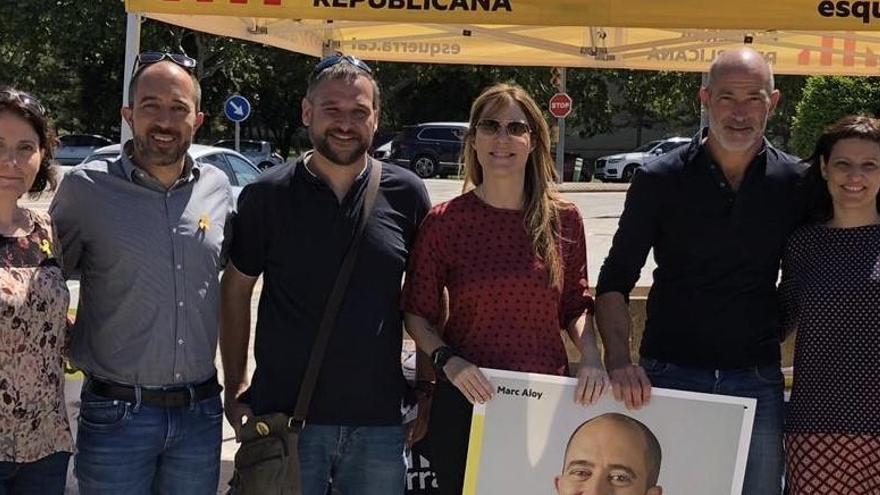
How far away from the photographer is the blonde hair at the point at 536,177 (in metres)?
3.06

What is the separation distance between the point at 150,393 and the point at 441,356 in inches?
35.5

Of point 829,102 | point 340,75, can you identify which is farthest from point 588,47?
point 829,102

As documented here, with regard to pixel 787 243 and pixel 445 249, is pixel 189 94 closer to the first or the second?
pixel 445 249

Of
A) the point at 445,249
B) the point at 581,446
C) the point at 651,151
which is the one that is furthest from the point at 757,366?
the point at 651,151

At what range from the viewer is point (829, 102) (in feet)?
69.1

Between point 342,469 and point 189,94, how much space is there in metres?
1.30

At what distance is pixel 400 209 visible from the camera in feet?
10.5

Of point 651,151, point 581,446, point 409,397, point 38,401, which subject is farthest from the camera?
point 651,151

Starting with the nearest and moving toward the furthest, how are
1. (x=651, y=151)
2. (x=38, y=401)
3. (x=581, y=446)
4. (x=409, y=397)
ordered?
(x=38, y=401) → (x=581, y=446) → (x=409, y=397) → (x=651, y=151)

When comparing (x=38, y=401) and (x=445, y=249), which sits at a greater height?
(x=445, y=249)

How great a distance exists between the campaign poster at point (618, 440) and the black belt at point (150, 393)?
90 cm

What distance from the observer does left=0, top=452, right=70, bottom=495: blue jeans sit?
9.27 feet

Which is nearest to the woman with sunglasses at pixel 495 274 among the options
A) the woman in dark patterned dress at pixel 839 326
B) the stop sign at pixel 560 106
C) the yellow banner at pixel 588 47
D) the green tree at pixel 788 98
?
the woman in dark patterned dress at pixel 839 326

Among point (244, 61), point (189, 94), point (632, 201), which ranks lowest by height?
point (632, 201)
